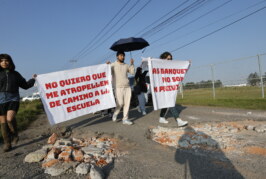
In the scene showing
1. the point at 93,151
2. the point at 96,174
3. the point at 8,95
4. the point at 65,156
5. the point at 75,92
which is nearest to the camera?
the point at 96,174

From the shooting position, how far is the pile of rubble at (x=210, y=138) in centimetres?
305

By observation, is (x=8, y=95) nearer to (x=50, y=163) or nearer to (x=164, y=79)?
(x=50, y=163)

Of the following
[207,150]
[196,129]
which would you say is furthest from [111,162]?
[196,129]

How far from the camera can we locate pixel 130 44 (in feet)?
27.8

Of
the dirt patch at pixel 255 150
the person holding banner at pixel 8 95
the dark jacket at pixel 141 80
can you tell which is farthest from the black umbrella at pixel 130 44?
the dirt patch at pixel 255 150

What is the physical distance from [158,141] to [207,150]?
918 mm

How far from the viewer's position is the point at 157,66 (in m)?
5.02

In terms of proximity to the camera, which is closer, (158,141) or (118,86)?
(158,141)

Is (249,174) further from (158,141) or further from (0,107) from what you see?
(0,107)

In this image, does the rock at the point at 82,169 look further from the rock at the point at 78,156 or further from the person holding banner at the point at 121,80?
the person holding banner at the point at 121,80

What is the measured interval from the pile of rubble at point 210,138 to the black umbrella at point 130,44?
4.28 m

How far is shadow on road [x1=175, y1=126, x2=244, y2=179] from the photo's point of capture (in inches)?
85.1

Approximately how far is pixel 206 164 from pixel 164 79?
2.95 metres

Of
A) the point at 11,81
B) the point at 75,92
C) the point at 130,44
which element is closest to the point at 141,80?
the point at 130,44
